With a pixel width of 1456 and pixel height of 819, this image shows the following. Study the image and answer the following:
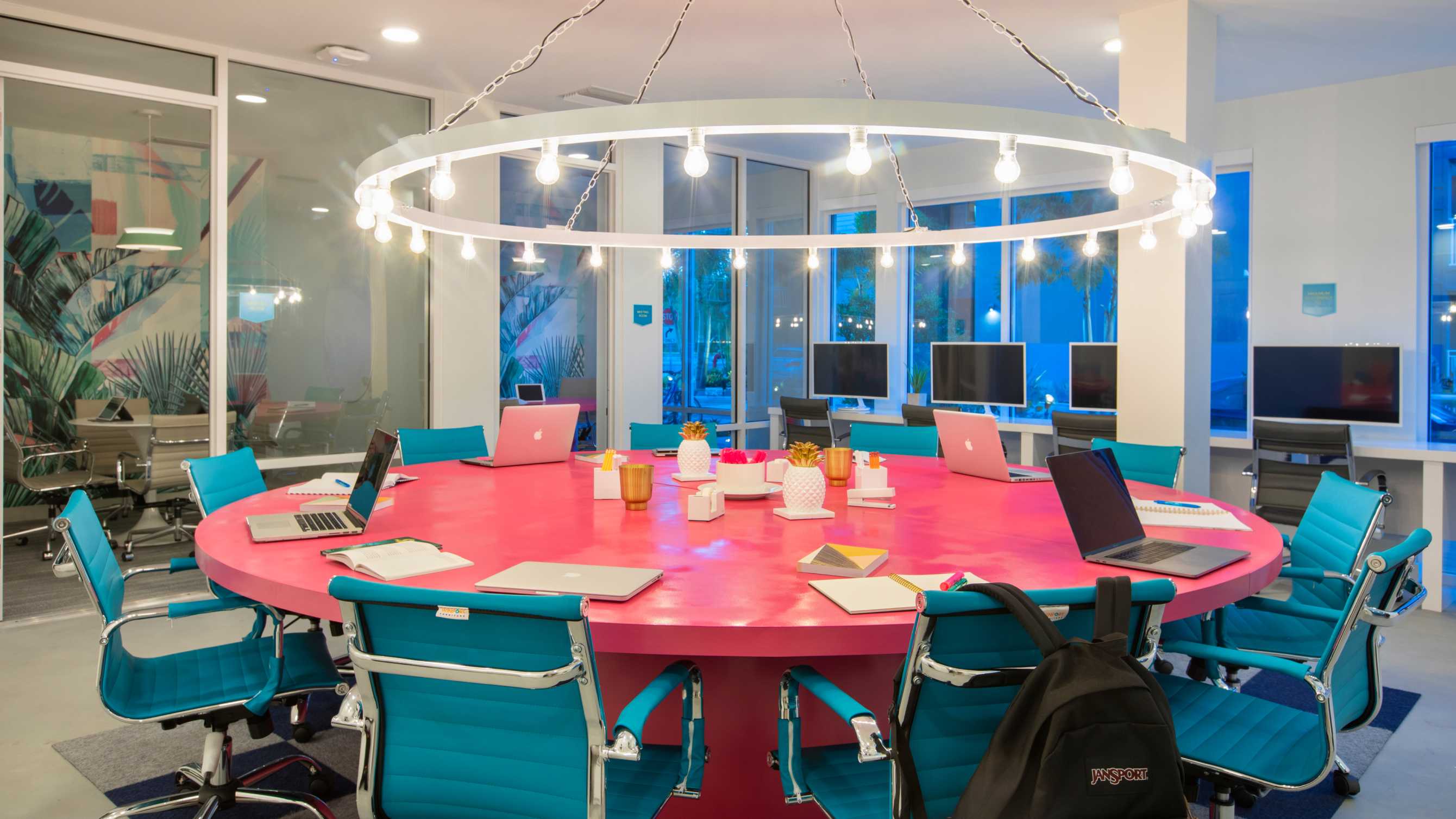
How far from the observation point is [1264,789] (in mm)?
2010

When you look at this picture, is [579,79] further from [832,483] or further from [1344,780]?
[1344,780]

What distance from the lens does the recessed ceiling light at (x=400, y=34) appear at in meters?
5.00

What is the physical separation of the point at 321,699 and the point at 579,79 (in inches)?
164

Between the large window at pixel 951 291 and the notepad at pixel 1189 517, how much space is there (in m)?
4.93

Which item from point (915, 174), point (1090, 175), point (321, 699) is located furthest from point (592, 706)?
point (915, 174)

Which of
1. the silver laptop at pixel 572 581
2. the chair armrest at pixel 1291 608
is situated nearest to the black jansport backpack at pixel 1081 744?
the silver laptop at pixel 572 581

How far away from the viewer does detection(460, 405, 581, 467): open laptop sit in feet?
13.3

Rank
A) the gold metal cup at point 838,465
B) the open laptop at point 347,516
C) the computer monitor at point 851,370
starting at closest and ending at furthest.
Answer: the open laptop at point 347,516 < the gold metal cup at point 838,465 < the computer monitor at point 851,370

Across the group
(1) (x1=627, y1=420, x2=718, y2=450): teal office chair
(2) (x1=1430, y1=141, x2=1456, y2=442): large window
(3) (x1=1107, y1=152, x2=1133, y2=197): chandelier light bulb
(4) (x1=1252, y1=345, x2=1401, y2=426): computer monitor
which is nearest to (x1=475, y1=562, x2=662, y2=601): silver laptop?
(3) (x1=1107, y1=152, x2=1133, y2=197): chandelier light bulb

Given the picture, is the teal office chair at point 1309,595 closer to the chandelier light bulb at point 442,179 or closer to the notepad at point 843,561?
the notepad at point 843,561

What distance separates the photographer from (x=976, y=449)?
3.77 metres

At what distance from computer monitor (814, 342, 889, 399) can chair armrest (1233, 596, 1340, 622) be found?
17.3ft

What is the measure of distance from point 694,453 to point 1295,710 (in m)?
2.23

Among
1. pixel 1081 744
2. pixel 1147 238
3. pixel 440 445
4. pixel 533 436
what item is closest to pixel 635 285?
pixel 440 445
